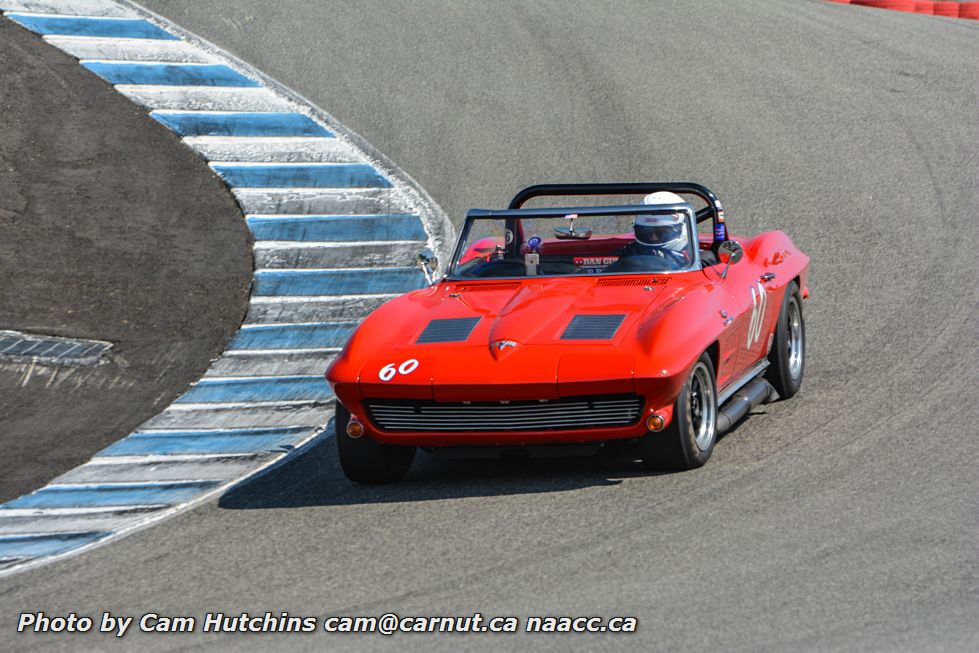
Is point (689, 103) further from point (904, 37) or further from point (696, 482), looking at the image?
point (696, 482)

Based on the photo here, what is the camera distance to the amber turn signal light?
22.1ft

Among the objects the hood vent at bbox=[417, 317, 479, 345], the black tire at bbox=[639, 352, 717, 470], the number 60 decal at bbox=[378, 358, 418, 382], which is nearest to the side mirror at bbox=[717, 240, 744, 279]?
the black tire at bbox=[639, 352, 717, 470]

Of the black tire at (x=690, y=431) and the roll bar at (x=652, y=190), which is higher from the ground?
the roll bar at (x=652, y=190)

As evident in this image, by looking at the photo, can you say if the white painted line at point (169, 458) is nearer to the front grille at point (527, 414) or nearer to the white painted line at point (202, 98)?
the front grille at point (527, 414)

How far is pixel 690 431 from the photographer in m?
6.52

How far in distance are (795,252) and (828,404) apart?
1.43 meters

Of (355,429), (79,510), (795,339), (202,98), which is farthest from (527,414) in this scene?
(202,98)

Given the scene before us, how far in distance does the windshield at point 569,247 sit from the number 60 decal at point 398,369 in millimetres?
1298

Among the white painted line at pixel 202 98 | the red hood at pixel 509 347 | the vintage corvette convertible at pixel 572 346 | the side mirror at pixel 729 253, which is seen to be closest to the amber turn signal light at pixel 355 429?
the vintage corvette convertible at pixel 572 346

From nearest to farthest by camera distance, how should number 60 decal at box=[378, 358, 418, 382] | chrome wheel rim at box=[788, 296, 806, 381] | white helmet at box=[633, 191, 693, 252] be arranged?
1. number 60 decal at box=[378, 358, 418, 382]
2. white helmet at box=[633, 191, 693, 252]
3. chrome wheel rim at box=[788, 296, 806, 381]

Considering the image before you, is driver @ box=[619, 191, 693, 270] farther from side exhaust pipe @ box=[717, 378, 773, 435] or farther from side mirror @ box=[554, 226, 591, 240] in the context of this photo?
side exhaust pipe @ box=[717, 378, 773, 435]

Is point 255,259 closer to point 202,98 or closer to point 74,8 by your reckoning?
point 202,98

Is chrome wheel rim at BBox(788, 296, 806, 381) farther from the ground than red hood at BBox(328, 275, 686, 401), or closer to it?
closer to it

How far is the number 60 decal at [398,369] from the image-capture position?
6.59m
